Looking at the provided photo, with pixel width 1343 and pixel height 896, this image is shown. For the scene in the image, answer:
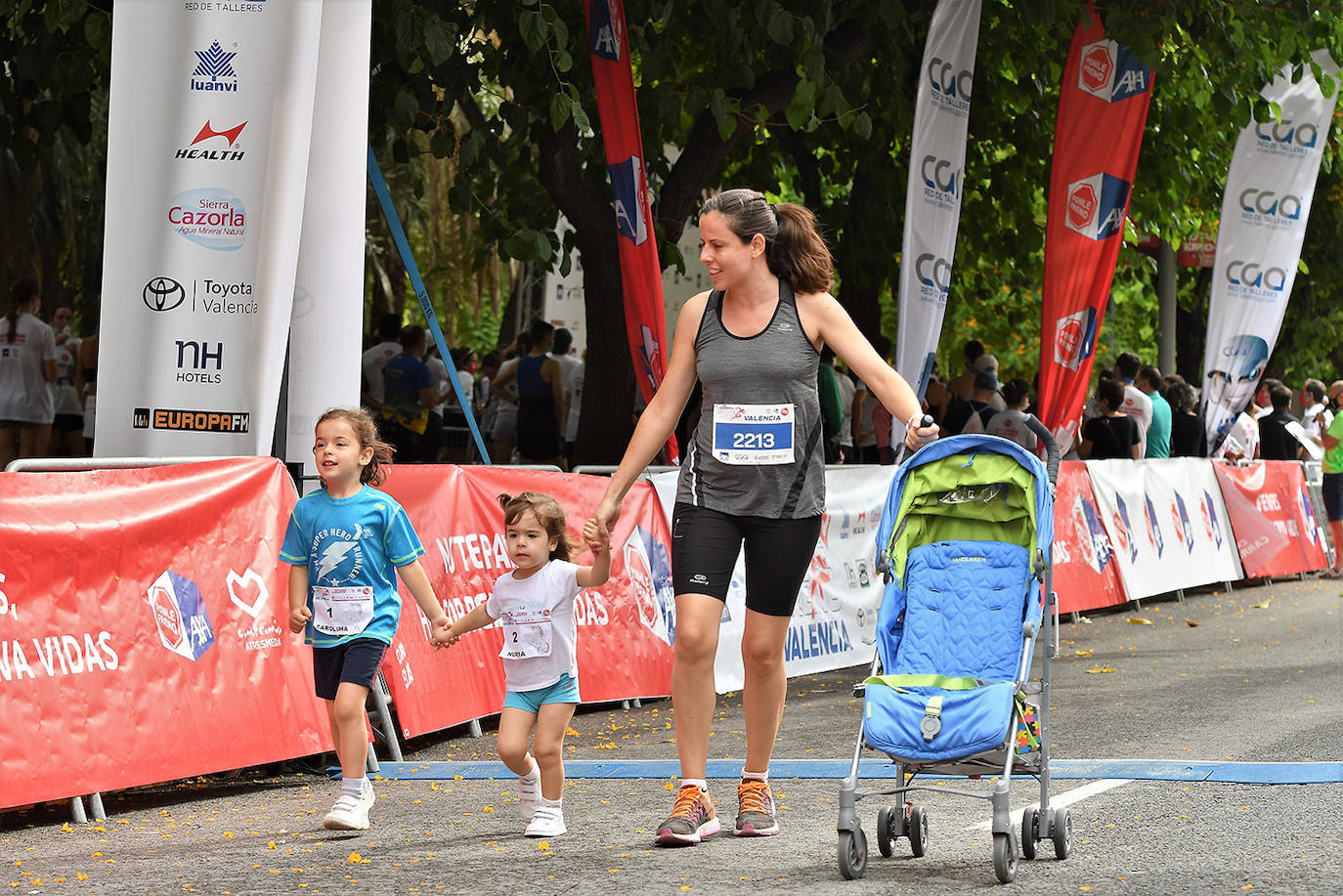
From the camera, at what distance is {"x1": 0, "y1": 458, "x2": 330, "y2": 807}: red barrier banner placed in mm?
6965

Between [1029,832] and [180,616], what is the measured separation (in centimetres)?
369

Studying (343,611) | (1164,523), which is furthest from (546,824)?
(1164,523)

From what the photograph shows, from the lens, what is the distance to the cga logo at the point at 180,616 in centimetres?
757

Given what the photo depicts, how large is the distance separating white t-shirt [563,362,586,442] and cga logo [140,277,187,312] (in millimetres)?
8983

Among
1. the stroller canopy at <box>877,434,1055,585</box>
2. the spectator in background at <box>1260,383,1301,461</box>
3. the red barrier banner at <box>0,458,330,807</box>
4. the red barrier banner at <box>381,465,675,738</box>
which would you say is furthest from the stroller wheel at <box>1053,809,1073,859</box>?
the spectator in background at <box>1260,383,1301,461</box>

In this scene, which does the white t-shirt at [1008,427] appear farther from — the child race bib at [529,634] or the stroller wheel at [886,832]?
the stroller wheel at [886,832]

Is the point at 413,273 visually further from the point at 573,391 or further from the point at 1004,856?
the point at 1004,856

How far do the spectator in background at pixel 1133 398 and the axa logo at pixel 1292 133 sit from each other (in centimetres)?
294

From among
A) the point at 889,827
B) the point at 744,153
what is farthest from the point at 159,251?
the point at 744,153

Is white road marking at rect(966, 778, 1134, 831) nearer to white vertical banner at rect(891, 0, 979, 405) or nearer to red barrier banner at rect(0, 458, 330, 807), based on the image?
red barrier banner at rect(0, 458, 330, 807)

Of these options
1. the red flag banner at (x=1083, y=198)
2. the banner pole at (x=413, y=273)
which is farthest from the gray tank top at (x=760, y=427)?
the red flag banner at (x=1083, y=198)

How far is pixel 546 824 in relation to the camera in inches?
260

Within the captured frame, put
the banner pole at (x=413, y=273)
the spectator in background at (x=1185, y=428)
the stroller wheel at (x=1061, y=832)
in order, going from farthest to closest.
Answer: the spectator in background at (x=1185, y=428), the banner pole at (x=413, y=273), the stroller wheel at (x=1061, y=832)

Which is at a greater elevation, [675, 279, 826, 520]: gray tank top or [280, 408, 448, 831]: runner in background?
[675, 279, 826, 520]: gray tank top
